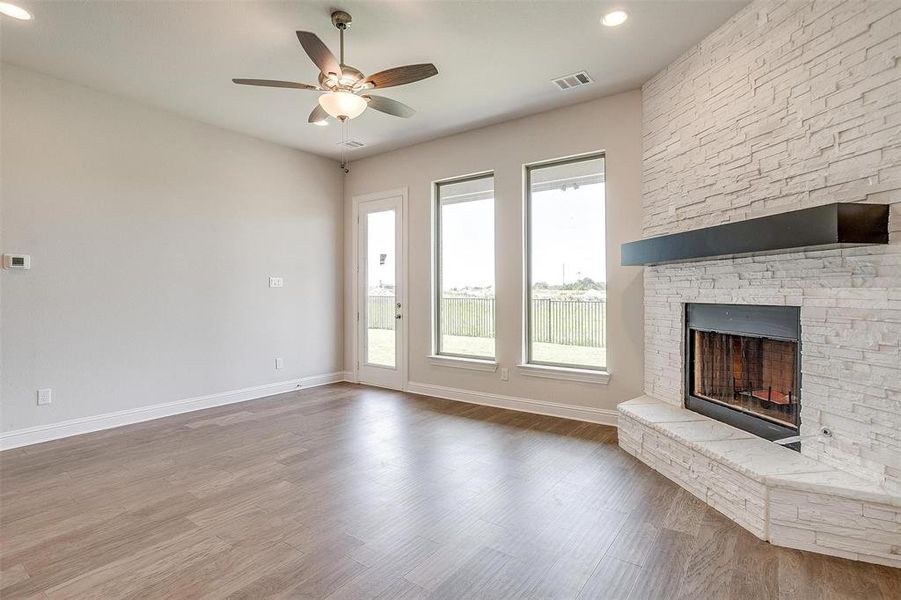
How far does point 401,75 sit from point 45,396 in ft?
12.8

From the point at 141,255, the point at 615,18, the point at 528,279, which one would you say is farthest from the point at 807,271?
the point at 141,255

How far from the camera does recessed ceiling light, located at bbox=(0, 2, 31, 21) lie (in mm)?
2738

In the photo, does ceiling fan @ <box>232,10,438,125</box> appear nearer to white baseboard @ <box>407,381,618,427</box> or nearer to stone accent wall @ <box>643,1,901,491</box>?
stone accent wall @ <box>643,1,901,491</box>

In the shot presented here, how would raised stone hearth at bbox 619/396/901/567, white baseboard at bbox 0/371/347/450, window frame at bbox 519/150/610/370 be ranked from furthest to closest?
window frame at bbox 519/150/610/370, white baseboard at bbox 0/371/347/450, raised stone hearth at bbox 619/396/901/567

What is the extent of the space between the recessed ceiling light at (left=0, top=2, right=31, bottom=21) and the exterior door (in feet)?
11.4

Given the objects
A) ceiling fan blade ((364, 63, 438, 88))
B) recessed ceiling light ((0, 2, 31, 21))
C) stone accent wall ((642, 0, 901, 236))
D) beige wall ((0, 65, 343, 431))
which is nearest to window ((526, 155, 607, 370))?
stone accent wall ((642, 0, 901, 236))

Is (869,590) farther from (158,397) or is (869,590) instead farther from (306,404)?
(158,397)

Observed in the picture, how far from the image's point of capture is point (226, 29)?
2977 millimetres

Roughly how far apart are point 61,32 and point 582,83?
12.8ft

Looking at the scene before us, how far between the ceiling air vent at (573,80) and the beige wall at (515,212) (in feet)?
1.36

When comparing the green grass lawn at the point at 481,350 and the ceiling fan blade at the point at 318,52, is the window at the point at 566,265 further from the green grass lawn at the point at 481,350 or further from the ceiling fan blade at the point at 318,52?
the ceiling fan blade at the point at 318,52

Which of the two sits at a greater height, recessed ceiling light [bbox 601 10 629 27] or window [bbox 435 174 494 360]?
recessed ceiling light [bbox 601 10 629 27]

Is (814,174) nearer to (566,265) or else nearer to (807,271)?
(807,271)

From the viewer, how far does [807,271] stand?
2391 millimetres
